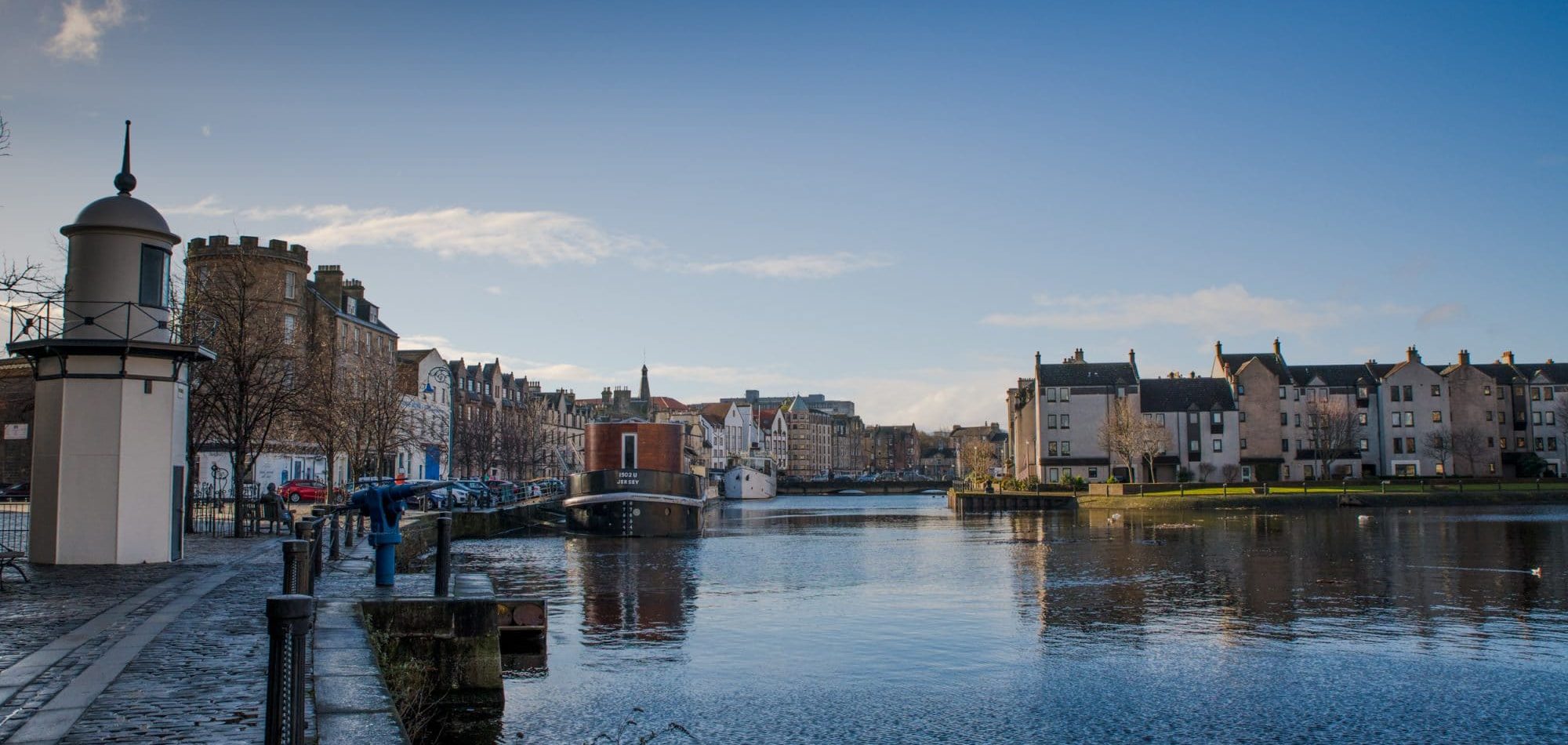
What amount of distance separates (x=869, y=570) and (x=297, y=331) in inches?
1253

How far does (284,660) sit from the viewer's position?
6.23 m

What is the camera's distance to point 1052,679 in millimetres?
15625

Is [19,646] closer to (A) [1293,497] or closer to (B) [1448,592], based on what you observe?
(B) [1448,592]

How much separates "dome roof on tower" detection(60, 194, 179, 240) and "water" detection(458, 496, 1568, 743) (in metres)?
10.1

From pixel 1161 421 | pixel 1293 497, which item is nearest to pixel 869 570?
pixel 1293 497

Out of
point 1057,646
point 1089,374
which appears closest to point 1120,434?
point 1089,374

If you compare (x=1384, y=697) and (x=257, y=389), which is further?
(x=257, y=389)

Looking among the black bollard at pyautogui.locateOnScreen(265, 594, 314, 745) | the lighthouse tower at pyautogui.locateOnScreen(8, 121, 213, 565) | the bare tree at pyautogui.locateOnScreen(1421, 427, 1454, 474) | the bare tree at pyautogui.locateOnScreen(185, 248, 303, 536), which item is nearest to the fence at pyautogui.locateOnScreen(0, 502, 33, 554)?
the lighthouse tower at pyautogui.locateOnScreen(8, 121, 213, 565)

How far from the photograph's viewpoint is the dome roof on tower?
65.7ft

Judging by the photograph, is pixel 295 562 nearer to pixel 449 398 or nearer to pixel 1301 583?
pixel 1301 583

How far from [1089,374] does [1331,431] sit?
19.1m

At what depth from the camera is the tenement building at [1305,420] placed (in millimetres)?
94312

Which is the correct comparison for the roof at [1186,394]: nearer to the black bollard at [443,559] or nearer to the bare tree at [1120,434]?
the bare tree at [1120,434]

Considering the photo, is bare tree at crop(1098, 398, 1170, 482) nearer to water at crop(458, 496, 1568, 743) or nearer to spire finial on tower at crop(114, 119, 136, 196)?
water at crop(458, 496, 1568, 743)
